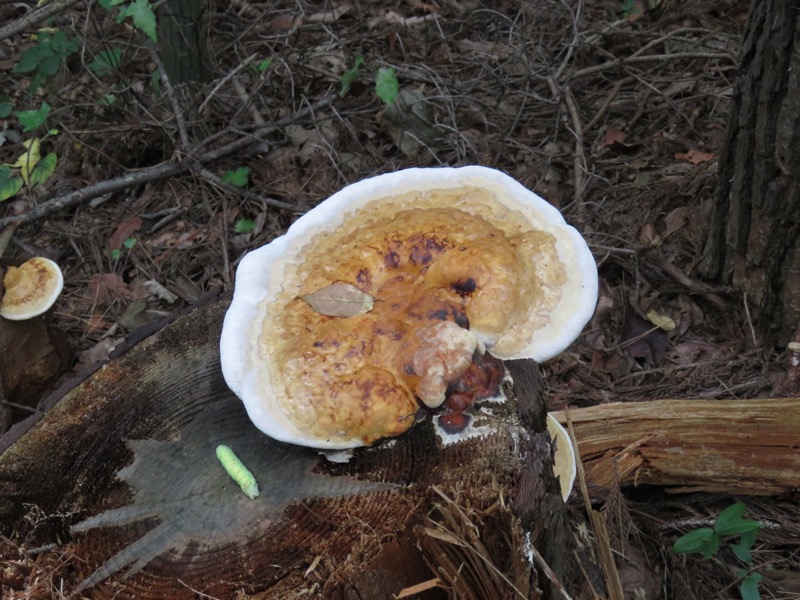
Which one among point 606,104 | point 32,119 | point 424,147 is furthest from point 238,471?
point 606,104

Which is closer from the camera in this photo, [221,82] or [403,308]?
[403,308]

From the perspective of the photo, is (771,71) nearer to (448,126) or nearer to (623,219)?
(623,219)

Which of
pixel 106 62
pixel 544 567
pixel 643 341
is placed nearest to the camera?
pixel 544 567

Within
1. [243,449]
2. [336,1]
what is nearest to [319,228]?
[243,449]

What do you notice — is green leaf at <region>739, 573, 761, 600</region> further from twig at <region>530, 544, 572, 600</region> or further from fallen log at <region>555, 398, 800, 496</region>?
twig at <region>530, 544, 572, 600</region>

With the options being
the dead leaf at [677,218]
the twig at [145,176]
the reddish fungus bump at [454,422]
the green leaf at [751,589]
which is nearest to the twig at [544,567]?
the reddish fungus bump at [454,422]

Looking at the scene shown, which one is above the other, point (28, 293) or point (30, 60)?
point (30, 60)

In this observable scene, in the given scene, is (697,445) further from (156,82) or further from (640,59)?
(156,82)
